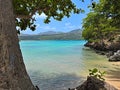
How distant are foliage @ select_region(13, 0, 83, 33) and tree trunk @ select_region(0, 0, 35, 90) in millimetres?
6448

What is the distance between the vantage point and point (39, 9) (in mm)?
14977

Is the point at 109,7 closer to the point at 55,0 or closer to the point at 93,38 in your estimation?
the point at 55,0

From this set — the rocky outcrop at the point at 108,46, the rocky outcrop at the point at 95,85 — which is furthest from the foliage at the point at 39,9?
the rocky outcrop at the point at 108,46

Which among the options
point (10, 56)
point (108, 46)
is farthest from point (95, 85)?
point (108, 46)

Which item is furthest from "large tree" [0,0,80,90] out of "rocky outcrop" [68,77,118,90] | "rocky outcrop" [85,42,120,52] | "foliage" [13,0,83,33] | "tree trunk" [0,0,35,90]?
"rocky outcrop" [85,42,120,52]

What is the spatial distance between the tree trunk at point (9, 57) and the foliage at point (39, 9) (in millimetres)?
6448

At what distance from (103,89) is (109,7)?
13.9 meters

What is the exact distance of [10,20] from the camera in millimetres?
6918

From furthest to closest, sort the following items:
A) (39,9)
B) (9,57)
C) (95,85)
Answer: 1. (39,9)
2. (95,85)
3. (9,57)

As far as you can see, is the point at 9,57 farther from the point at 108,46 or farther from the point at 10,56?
the point at 108,46

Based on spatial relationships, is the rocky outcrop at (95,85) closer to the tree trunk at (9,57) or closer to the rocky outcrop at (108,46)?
the tree trunk at (9,57)

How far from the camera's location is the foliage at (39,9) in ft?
46.0

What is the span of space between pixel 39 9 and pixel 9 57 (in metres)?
8.74

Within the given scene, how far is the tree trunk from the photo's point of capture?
643 centimetres
